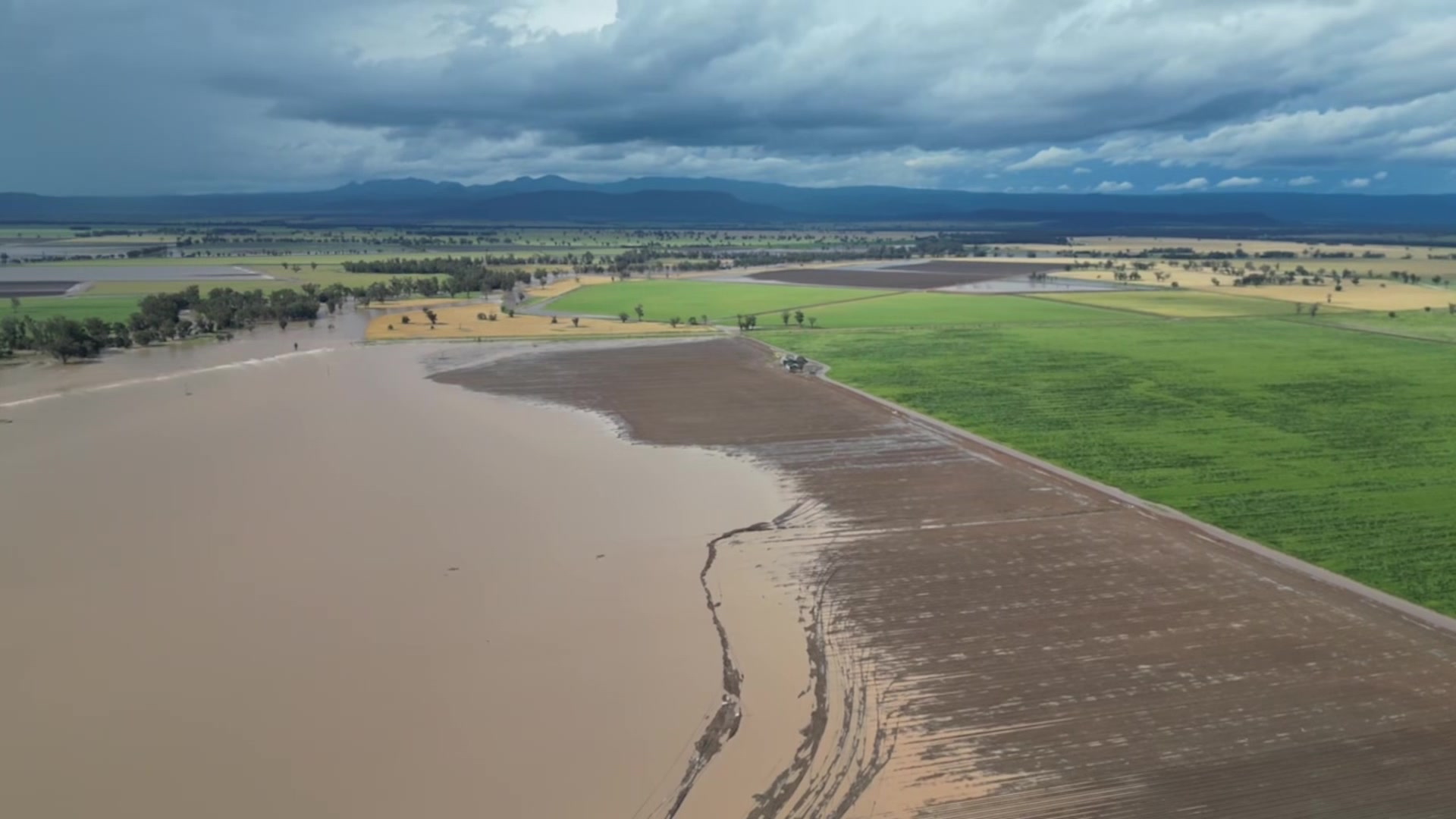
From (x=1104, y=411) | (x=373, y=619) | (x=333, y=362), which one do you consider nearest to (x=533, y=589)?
(x=373, y=619)

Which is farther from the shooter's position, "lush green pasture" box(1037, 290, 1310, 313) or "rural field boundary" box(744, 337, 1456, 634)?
"lush green pasture" box(1037, 290, 1310, 313)

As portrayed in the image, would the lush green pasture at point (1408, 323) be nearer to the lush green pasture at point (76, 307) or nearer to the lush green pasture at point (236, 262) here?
the lush green pasture at point (76, 307)

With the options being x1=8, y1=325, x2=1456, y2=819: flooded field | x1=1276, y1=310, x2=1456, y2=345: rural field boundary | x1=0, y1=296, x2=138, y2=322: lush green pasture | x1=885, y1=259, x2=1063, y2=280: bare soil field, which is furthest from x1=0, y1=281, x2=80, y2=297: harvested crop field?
x1=1276, y1=310, x2=1456, y2=345: rural field boundary

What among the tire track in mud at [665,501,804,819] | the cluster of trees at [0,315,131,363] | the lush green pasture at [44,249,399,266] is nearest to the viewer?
the tire track in mud at [665,501,804,819]

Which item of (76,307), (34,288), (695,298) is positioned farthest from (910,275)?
(34,288)

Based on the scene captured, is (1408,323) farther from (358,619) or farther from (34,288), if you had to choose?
(34,288)

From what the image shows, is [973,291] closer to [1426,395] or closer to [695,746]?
[1426,395]

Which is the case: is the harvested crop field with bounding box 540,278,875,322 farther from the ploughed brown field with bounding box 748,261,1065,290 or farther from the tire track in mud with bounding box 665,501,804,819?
the tire track in mud with bounding box 665,501,804,819
